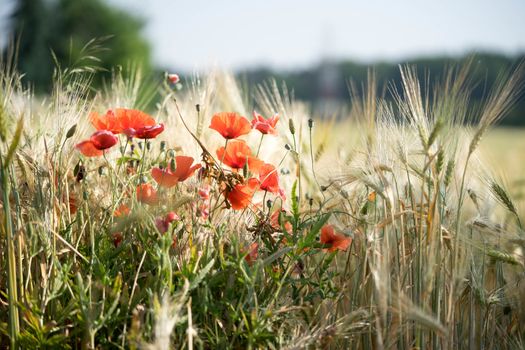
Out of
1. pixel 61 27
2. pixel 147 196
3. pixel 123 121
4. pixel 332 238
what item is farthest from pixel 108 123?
pixel 61 27

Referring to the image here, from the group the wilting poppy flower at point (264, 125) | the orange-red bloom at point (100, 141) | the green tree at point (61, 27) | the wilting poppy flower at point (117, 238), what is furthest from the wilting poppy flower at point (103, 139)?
the green tree at point (61, 27)

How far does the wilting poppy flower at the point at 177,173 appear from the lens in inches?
53.8

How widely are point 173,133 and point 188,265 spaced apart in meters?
0.71

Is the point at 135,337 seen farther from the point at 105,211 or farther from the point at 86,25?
the point at 86,25

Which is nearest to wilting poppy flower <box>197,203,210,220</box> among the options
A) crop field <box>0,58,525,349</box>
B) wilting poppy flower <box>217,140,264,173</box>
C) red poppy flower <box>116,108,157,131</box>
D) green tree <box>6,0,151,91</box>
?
crop field <box>0,58,525,349</box>

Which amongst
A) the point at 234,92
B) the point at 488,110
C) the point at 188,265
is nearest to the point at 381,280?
the point at 188,265

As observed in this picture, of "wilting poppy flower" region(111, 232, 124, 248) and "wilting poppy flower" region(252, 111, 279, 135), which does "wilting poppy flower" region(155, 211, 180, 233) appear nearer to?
"wilting poppy flower" region(111, 232, 124, 248)

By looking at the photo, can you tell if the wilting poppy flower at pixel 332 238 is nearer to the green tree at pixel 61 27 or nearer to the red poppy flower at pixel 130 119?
the red poppy flower at pixel 130 119

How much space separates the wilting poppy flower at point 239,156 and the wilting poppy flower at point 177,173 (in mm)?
111

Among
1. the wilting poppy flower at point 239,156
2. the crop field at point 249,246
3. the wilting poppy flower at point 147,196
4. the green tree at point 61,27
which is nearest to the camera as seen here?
the crop field at point 249,246

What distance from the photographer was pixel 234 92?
8.11ft

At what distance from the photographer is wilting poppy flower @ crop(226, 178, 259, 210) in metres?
1.40

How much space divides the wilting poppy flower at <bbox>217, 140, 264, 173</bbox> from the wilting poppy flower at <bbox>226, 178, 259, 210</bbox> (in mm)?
66

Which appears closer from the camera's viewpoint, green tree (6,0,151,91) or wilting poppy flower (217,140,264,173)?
wilting poppy flower (217,140,264,173)
